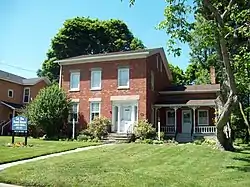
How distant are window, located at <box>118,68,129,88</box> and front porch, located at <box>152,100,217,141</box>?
3.33 metres

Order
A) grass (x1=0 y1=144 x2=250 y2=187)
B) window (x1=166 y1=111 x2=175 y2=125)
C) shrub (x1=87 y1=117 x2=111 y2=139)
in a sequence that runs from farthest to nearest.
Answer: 1. window (x1=166 y1=111 x2=175 y2=125)
2. shrub (x1=87 y1=117 x2=111 y2=139)
3. grass (x1=0 y1=144 x2=250 y2=187)

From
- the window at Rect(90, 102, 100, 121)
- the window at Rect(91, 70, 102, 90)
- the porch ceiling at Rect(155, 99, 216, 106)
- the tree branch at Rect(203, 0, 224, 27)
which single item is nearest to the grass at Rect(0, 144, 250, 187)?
the tree branch at Rect(203, 0, 224, 27)

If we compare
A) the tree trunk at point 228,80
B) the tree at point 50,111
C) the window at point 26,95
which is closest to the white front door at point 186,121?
the tree at point 50,111

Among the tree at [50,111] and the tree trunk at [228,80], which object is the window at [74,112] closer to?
the tree at [50,111]

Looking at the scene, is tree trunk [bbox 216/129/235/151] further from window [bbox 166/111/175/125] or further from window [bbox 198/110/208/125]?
window [bbox 166/111/175/125]

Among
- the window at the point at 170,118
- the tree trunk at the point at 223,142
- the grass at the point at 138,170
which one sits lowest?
the grass at the point at 138,170

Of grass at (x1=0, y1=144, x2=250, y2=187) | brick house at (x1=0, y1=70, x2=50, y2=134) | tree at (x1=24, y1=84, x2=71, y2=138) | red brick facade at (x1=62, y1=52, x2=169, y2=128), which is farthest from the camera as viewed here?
brick house at (x1=0, y1=70, x2=50, y2=134)

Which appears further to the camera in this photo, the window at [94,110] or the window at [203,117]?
the window at [203,117]

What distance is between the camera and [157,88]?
31484mm

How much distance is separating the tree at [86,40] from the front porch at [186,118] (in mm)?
23990

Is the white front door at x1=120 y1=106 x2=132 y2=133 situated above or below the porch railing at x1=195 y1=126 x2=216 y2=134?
above

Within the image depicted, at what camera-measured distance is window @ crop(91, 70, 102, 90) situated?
3000cm

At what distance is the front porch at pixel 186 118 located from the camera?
29.1m

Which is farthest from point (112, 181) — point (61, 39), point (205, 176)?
point (61, 39)
